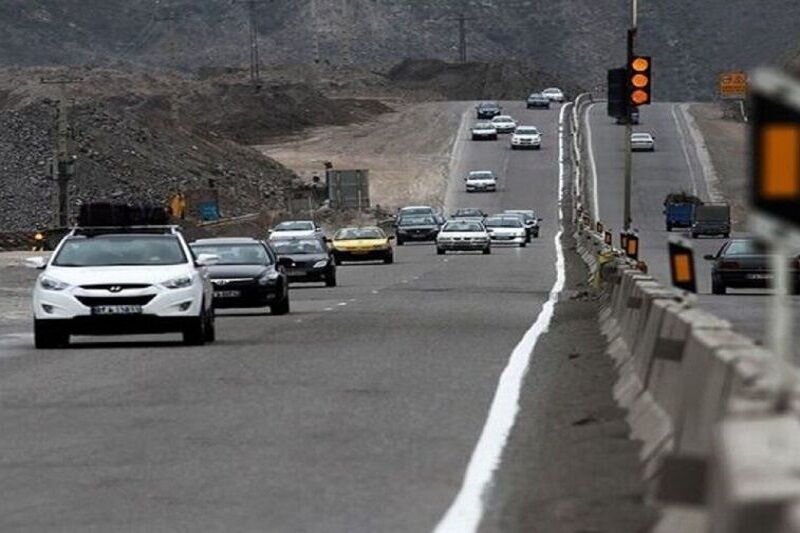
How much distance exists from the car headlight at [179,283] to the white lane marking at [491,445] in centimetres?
384

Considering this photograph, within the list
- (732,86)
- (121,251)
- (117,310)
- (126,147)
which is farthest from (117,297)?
(732,86)

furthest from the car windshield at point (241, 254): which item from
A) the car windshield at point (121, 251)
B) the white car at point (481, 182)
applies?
the white car at point (481, 182)

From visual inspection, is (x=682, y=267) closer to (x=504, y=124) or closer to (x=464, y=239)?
(x=464, y=239)

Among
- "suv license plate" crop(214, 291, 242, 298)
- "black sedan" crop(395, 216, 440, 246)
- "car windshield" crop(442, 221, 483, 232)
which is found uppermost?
"suv license plate" crop(214, 291, 242, 298)

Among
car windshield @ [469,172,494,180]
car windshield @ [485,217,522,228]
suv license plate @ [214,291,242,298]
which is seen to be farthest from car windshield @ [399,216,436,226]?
suv license plate @ [214,291,242,298]

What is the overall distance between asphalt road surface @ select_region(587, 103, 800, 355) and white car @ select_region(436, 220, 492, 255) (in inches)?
211

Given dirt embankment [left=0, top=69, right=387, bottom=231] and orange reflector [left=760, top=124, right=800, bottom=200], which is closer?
orange reflector [left=760, top=124, right=800, bottom=200]

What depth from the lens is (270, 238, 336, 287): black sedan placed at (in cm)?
5075

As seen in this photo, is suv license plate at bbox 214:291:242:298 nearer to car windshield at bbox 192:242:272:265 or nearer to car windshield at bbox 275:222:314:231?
car windshield at bbox 192:242:272:265

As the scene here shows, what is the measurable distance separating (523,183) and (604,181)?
5839 mm

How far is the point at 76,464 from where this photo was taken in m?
14.1

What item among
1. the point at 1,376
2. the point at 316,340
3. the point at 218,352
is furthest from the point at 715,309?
the point at 1,376

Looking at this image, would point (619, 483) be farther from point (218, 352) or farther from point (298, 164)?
point (298, 164)

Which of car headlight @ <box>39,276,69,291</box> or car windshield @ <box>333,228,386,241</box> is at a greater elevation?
car headlight @ <box>39,276,69,291</box>
